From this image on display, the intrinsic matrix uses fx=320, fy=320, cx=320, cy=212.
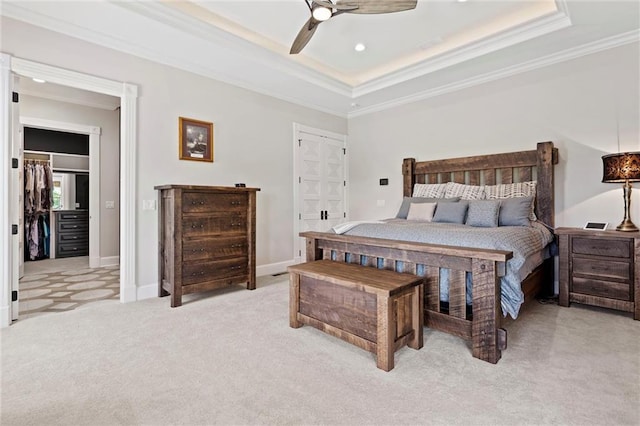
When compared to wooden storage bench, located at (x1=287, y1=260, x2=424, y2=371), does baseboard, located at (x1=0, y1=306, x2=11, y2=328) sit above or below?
below

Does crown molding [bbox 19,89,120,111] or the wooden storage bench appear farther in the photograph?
crown molding [bbox 19,89,120,111]

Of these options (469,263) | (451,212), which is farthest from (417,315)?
(451,212)

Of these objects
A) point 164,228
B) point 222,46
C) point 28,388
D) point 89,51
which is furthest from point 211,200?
point 28,388

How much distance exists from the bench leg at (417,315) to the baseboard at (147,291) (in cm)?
289

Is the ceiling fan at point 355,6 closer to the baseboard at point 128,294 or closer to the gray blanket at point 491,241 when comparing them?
the gray blanket at point 491,241

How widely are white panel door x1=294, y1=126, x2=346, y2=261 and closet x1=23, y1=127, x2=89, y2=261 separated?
493cm

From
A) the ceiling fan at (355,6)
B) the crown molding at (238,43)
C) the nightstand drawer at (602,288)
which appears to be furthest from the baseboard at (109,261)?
the nightstand drawer at (602,288)

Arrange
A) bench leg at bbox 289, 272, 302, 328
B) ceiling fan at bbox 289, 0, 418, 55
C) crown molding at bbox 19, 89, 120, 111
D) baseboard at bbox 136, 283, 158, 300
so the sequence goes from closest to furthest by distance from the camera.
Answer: ceiling fan at bbox 289, 0, 418, 55 → bench leg at bbox 289, 272, 302, 328 → baseboard at bbox 136, 283, 158, 300 → crown molding at bbox 19, 89, 120, 111

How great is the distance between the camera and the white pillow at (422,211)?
388 cm

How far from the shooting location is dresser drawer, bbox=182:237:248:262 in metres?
3.40

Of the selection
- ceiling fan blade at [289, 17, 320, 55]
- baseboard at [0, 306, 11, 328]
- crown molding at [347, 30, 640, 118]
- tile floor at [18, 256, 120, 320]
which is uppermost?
crown molding at [347, 30, 640, 118]

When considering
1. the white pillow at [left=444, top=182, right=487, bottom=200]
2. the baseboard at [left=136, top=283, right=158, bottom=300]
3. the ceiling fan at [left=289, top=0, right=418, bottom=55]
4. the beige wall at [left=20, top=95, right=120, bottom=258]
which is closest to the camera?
the ceiling fan at [left=289, top=0, right=418, bottom=55]

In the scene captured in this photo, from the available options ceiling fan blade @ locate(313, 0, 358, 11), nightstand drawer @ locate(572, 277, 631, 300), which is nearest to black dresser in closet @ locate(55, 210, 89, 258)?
ceiling fan blade @ locate(313, 0, 358, 11)

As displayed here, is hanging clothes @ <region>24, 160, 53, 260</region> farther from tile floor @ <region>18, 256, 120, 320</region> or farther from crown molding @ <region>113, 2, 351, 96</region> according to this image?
crown molding @ <region>113, 2, 351, 96</region>
